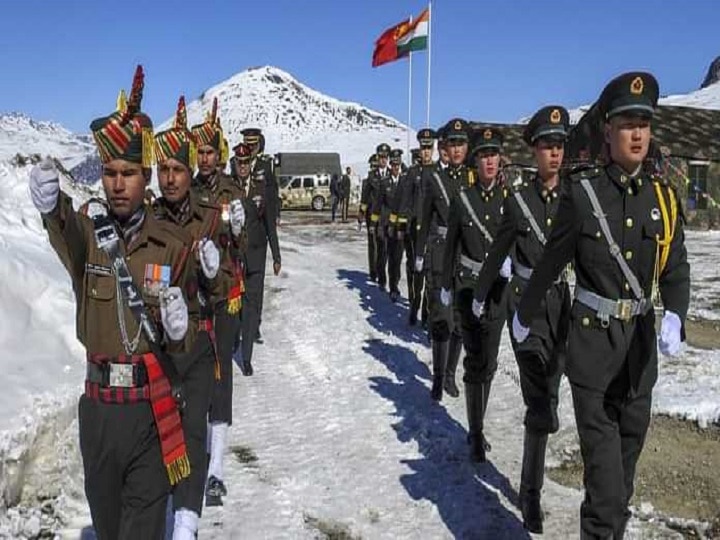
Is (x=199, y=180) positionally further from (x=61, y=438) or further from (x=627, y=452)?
(x=627, y=452)

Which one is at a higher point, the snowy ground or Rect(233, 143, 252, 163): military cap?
Rect(233, 143, 252, 163): military cap

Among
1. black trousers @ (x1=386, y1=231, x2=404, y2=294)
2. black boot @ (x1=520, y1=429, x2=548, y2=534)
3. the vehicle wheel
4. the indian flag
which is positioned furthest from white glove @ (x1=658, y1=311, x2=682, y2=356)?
the vehicle wheel

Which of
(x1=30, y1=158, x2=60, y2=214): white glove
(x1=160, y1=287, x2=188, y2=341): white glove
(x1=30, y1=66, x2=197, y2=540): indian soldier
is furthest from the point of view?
(x1=30, y1=66, x2=197, y2=540): indian soldier

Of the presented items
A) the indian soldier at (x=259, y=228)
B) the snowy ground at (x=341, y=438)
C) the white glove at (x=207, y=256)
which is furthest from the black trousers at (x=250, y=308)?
the white glove at (x=207, y=256)

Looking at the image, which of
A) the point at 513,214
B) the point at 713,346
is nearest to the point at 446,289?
the point at 513,214

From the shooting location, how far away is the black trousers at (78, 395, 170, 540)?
9.98 ft

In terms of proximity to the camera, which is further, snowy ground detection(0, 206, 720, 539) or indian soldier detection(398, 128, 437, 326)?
indian soldier detection(398, 128, 437, 326)

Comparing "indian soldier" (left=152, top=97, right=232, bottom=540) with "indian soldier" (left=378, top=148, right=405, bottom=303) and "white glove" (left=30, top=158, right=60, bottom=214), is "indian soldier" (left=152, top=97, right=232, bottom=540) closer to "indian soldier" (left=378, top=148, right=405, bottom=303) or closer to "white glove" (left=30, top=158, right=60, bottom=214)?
"white glove" (left=30, top=158, right=60, bottom=214)

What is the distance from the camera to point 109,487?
3.07 metres

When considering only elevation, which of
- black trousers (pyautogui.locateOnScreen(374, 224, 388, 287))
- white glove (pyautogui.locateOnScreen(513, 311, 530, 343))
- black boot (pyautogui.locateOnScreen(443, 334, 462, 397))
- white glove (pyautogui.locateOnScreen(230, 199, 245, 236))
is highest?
white glove (pyautogui.locateOnScreen(230, 199, 245, 236))

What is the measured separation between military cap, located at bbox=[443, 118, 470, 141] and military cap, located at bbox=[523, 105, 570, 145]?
6.85ft

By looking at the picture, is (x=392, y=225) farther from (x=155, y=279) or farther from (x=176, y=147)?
(x=155, y=279)

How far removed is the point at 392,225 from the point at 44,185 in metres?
9.55

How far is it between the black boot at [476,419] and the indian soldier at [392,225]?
595 cm
